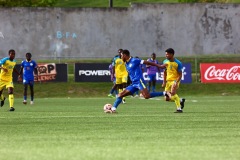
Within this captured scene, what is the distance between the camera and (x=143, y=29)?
2557 inches

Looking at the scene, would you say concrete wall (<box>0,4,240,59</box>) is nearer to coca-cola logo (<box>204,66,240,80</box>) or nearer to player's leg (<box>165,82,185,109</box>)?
coca-cola logo (<box>204,66,240,80</box>)

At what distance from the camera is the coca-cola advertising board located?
4703cm

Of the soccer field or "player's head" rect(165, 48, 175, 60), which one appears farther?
"player's head" rect(165, 48, 175, 60)

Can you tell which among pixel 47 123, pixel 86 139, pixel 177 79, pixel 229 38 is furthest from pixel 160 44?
pixel 86 139

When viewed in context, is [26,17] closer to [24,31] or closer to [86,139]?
[24,31]


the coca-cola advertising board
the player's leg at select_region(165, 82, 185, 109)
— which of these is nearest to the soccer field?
the player's leg at select_region(165, 82, 185, 109)

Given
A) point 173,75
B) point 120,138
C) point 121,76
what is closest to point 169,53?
point 173,75

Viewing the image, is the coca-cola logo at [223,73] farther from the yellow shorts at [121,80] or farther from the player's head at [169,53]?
the player's head at [169,53]

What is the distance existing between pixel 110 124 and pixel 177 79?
6814mm

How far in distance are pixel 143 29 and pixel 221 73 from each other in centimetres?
1836

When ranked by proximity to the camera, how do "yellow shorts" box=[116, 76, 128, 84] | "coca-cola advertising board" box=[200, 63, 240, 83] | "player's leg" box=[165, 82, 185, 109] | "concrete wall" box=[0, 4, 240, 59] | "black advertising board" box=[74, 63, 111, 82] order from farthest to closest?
"concrete wall" box=[0, 4, 240, 59]
"black advertising board" box=[74, 63, 111, 82]
"coca-cola advertising board" box=[200, 63, 240, 83]
"yellow shorts" box=[116, 76, 128, 84]
"player's leg" box=[165, 82, 185, 109]

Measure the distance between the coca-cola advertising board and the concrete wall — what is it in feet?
55.4

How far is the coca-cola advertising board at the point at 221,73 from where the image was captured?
47031 mm

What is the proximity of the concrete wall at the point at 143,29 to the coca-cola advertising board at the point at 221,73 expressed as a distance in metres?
16.9
